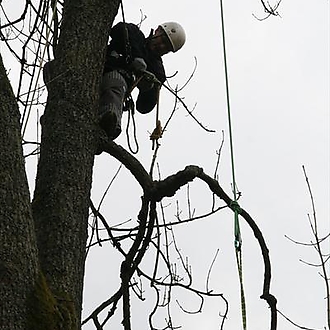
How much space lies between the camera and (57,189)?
1.98 m

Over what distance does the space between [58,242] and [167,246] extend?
1630mm

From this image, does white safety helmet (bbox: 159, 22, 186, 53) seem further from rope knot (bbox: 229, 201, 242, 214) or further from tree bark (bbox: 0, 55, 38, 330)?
tree bark (bbox: 0, 55, 38, 330)

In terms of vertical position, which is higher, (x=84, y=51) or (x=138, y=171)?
(x=84, y=51)

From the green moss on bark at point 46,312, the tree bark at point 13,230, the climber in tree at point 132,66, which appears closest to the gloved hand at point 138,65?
Result: the climber in tree at point 132,66

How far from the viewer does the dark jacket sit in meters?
3.11

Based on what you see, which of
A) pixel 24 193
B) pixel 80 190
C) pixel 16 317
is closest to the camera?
pixel 16 317

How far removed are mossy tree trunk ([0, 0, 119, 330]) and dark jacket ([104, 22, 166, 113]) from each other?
0.65 meters

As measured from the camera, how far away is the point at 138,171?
2363 millimetres

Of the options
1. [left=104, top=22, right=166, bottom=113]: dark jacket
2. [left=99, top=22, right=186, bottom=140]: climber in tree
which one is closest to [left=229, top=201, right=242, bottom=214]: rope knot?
[left=99, top=22, right=186, bottom=140]: climber in tree

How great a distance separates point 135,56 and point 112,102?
619 millimetres

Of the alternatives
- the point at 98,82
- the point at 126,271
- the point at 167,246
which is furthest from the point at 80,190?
the point at 167,246

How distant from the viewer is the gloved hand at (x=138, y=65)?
317 centimetres

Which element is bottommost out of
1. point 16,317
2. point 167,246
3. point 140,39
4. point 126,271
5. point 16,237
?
point 16,317

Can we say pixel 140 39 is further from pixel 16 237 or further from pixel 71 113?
pixel 16 237
